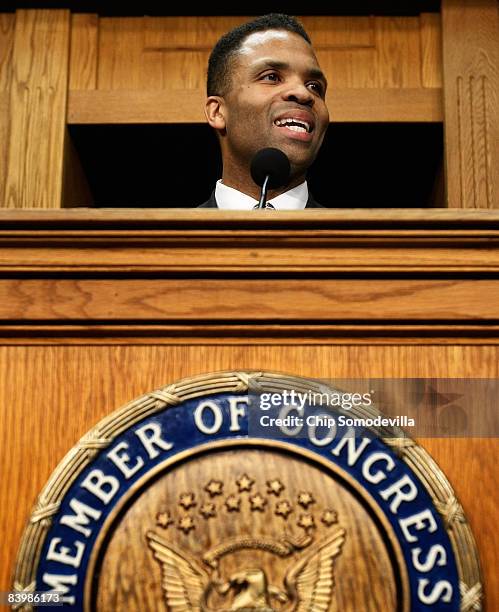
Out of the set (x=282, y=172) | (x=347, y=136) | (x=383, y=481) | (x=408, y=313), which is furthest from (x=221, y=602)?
(x=347, y=136)

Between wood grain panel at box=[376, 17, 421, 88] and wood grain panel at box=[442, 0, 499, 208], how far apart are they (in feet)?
0.29

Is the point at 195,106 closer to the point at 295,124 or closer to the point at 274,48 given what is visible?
the point at 274,48

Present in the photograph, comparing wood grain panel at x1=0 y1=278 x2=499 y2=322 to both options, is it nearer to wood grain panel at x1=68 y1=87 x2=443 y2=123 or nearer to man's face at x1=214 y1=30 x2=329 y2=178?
man's face at x1=214 y1=30 x2=329 y2=178

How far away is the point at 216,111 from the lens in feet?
7.25

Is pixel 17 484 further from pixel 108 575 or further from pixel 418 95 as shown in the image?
pixel 418 95

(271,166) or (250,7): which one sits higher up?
(250,7)

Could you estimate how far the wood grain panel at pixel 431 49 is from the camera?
2.85m

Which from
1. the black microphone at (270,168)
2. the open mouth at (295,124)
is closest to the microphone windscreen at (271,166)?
the black microphone at (270,168)

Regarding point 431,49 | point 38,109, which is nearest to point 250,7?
point 431,49

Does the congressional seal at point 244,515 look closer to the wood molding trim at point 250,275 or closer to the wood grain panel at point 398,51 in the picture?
Answer: the wood molding trim at point 250,275

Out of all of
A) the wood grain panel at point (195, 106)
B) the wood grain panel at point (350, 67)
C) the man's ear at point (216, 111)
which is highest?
the wood grain panel at point (350, 67)

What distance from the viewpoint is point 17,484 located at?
109 cm

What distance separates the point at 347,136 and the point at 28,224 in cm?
179

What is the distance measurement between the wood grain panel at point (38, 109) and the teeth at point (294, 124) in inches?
34.6
